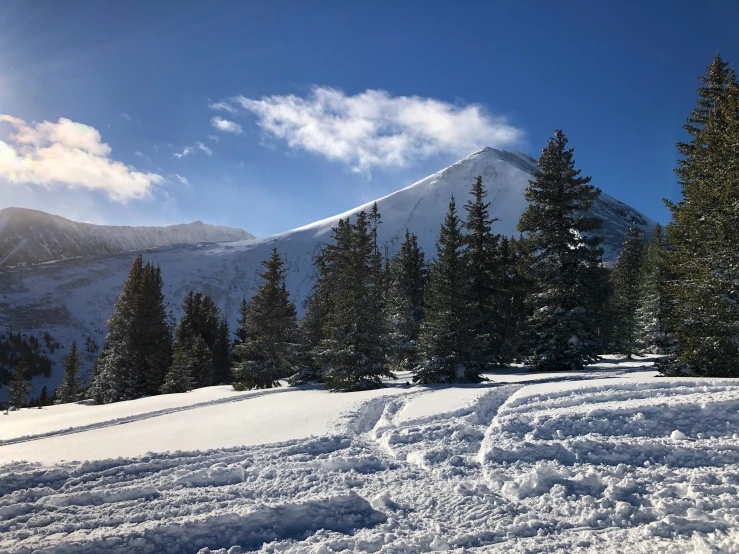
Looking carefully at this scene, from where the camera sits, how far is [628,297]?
4066 centimetres

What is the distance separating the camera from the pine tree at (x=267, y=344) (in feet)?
83.1

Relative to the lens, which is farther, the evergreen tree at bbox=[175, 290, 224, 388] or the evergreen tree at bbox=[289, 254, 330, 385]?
the evergreen tree at bbox=[175, 290, 224, 388]

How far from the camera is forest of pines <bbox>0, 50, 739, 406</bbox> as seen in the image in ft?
44.4

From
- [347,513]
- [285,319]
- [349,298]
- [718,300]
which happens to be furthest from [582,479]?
[285,319]

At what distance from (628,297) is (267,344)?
35.1 meters

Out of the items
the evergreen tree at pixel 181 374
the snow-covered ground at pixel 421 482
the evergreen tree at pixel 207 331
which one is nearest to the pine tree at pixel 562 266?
the snow-covered ground at pixel 421 482

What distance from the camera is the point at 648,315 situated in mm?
31250

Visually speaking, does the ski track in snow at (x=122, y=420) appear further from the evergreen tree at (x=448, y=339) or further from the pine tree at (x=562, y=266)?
A: the pine tree at (x=562, y=266)

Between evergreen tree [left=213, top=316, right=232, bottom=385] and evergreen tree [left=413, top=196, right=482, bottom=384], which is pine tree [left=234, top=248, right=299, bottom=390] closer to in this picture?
evergreen tree [left=413, top=196, right=482, bottom=384]

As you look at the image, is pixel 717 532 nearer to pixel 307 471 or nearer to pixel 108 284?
pixel 307 471

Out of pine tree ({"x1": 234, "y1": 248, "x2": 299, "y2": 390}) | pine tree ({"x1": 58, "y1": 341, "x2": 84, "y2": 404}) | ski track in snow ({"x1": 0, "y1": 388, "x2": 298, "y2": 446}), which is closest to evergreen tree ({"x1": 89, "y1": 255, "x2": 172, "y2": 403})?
pine tree ({"x1": 58, "y1": 341, "x2": 84, "y2": 404})

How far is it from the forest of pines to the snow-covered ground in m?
5.56

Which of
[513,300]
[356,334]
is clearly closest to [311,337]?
[356,334]

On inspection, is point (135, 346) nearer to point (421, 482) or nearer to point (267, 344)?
point (267, 344)
